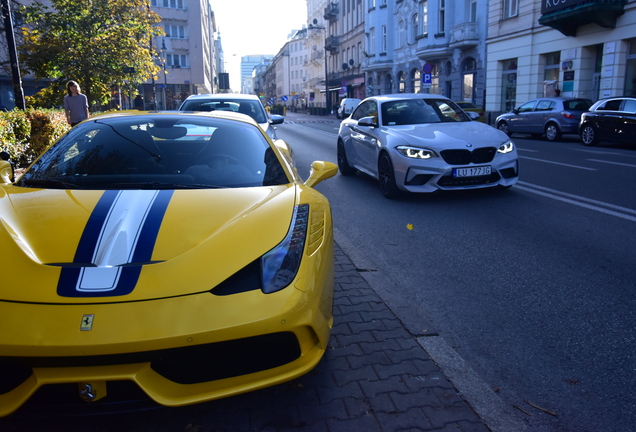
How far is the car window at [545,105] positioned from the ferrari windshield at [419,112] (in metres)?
12.0

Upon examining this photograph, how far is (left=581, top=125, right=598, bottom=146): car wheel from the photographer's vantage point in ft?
54.7

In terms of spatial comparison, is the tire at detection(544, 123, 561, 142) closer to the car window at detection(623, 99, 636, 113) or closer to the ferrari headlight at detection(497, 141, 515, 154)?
the car window at detection(623, 99, 636, 113)

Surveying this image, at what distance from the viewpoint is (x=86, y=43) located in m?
16.8

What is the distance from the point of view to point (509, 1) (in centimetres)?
2852

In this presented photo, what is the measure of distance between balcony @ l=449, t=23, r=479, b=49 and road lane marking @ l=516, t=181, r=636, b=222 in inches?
1019

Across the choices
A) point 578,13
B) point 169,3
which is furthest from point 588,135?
point 169,3

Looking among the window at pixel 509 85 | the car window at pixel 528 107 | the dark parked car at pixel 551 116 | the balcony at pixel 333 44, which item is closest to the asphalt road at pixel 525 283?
the dark parked car at pixel 551 116

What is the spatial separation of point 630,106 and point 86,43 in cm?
1654

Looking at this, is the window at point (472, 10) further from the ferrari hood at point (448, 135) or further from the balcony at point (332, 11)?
the balcony at point (332, 11)

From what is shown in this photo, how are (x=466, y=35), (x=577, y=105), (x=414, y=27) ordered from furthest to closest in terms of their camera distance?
1. (x=414, y=27)
2. (x=466, y=35)
3. (x=577, y=105)

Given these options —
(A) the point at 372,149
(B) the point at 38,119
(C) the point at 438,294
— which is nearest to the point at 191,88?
(B) the point at 38,119

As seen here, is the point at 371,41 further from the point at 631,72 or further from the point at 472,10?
the point at 631,72

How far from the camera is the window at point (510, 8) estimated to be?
28.0m

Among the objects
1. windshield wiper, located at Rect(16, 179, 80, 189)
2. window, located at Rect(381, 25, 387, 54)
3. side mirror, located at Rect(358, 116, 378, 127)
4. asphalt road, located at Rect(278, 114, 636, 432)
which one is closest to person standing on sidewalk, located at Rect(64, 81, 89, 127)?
side mirror, located at Rect(358, 116, 378, 127)
